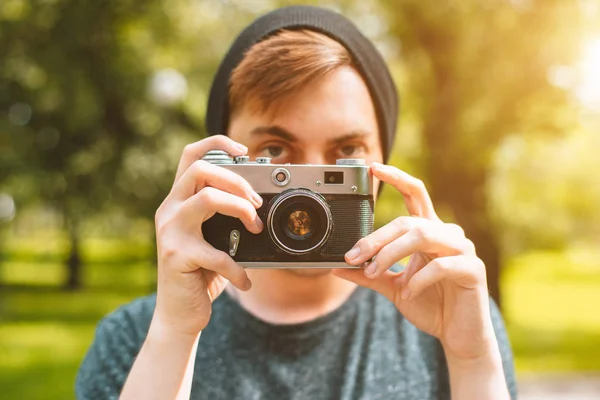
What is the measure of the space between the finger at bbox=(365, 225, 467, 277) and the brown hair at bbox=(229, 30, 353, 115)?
22.4 inches

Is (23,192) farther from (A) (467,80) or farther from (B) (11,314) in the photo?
(A) (467,80)

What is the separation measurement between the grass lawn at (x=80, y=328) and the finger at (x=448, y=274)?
810 cm

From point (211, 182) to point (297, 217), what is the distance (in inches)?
10.3

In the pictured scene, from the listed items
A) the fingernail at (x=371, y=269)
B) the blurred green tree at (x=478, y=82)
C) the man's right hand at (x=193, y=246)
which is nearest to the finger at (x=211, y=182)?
the man's right hand at (x=193, y=246)

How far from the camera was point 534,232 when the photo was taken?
33.0 metres

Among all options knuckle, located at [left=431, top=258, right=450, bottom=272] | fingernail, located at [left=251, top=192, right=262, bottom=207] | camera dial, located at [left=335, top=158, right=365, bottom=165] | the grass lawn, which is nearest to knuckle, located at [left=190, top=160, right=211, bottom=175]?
fingernail, located at [left=251, top=192, right=262, bottom=207]

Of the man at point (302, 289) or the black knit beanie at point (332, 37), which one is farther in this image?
the black knit beanie at point (332, 37)

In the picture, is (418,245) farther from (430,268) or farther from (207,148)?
(207,148)

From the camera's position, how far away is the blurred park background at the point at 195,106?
9680 mm

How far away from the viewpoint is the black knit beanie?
7.66ft

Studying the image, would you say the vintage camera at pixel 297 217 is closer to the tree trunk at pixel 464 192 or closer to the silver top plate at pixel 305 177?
the silver top plate at pixel 305 177

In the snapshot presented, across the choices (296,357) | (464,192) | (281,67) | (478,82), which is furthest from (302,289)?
(464,192)

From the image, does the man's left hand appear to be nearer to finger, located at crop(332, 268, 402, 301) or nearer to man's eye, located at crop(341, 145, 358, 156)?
finger, located at crop(332, 268, 402, 301)

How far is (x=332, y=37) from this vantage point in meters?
2.34
